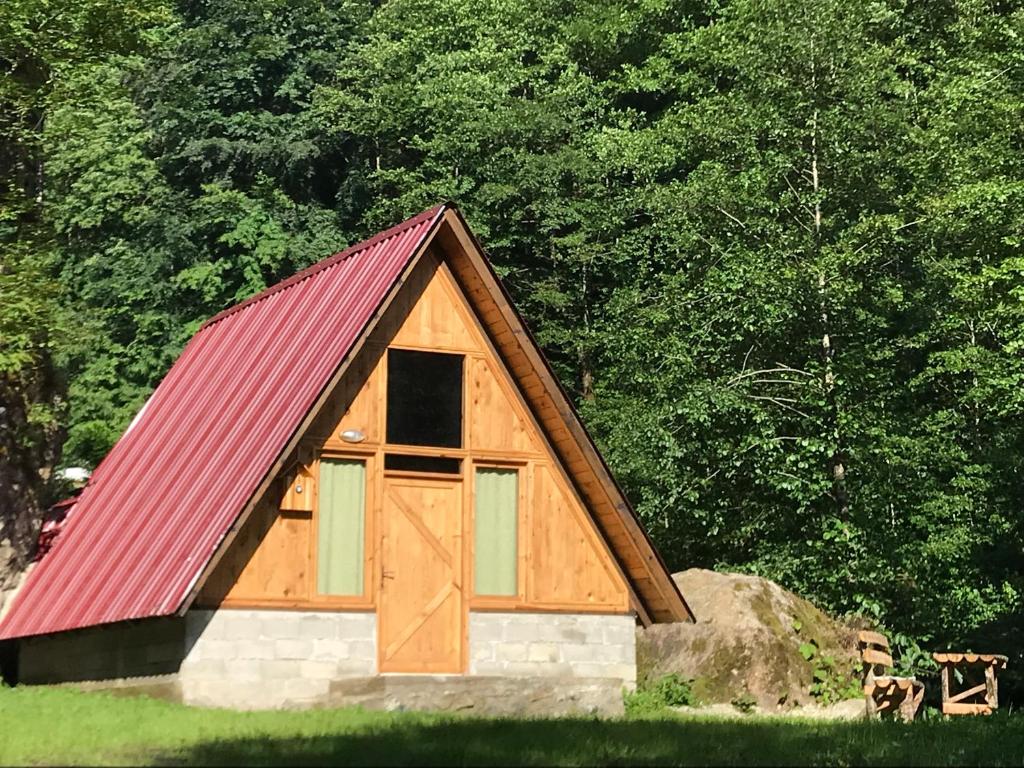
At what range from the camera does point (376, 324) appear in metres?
17.1

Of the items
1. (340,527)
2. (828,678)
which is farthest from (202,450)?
(828,678)

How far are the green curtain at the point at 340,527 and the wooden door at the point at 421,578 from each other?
0.34 metres

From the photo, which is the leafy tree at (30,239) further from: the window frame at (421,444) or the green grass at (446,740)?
the green grass at (446,740)

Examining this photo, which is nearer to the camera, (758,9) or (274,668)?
(274,668)

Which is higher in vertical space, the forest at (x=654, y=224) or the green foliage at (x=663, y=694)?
the forest at (x=654, y=224)

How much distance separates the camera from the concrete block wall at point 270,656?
1552 centimetres

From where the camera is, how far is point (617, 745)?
12430 millimetres

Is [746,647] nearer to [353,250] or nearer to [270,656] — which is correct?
[353,250]

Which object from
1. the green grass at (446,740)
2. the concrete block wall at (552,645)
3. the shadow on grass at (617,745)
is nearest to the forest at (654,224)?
the concrete block wall at (552,645)

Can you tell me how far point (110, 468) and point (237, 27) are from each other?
88.3ft

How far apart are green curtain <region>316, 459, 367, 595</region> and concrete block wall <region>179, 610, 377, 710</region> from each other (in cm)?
40

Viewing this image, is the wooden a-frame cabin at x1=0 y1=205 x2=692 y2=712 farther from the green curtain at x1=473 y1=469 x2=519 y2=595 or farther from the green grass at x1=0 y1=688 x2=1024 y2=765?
the green grass at x1=0 y1=688 x2=1024 y2=765

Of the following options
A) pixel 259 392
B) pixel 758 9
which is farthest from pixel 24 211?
pixel 758 9

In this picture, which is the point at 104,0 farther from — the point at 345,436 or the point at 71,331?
the point at 345,436
